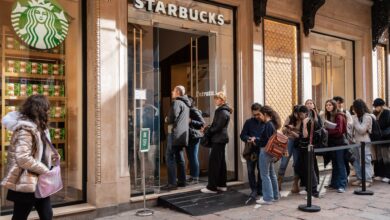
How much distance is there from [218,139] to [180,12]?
7.55ft

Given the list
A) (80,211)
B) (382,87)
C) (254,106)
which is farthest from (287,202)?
(382,87)

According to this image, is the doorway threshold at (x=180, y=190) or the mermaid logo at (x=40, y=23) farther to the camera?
the doorway threshold at (x=180, y=190)

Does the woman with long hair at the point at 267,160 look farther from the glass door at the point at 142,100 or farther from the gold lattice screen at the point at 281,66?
the gold lattice screen at the point at 281,66

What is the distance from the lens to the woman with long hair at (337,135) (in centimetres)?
746

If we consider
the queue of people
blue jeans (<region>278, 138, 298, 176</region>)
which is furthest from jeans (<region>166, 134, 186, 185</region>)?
blue jeans (<region>278, 138, 298, 176</region>)

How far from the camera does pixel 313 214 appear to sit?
5949 millimetres

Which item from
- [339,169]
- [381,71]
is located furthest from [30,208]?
[381,71]

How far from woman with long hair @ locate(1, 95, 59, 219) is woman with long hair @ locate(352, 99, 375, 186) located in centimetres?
619

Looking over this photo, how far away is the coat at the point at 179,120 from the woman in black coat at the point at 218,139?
1.44 feet

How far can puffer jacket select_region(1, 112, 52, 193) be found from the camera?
381 cm

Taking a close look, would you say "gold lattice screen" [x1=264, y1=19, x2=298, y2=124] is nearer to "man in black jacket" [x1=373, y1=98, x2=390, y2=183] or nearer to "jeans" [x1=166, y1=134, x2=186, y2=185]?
"man in black jacket" [x1=373, y1=98, x2=390, y2=183]

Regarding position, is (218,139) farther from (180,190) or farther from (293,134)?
(293,134)

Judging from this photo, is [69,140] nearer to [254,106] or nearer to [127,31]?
[127,31]

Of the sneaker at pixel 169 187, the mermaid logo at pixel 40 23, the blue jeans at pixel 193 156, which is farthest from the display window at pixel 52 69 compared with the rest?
the blue jeans at pixel 193 156
